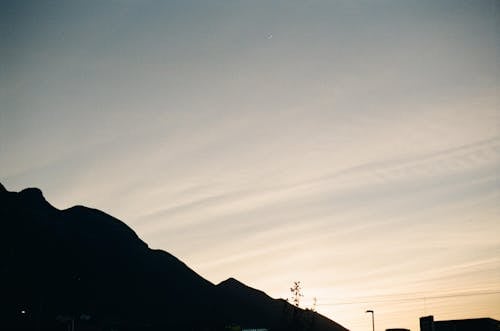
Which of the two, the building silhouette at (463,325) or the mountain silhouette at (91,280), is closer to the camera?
the building silhouette at (463,325)

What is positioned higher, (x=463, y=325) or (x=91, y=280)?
(x=91, y=280)

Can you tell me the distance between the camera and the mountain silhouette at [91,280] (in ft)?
391

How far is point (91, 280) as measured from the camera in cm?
15462

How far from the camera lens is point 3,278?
107 meters

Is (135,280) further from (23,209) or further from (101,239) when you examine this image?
(23,209)

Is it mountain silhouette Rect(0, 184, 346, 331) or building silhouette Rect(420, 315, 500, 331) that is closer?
building silhouette Rect(420, 315, 500, 331)

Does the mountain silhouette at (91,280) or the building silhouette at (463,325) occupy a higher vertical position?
the mountain silhouette at (91,280)

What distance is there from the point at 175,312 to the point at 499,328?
108 meters

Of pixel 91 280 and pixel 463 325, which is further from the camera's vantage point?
pixel 91 280

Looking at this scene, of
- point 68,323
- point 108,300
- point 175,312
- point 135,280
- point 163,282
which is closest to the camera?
point 68,323

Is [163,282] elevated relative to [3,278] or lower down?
elevated

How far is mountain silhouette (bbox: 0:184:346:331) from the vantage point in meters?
119

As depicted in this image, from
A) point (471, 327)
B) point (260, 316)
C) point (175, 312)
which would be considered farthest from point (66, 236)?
point (471, 327)

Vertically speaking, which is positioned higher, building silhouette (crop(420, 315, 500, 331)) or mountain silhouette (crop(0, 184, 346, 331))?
mountain silhouette (crop(0, 184, 346, 331))
